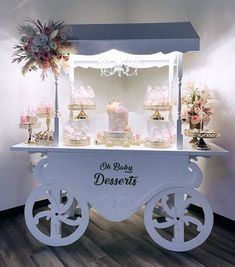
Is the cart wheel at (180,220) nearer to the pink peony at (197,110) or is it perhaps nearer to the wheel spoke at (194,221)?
the wheel spoke at (194,221)

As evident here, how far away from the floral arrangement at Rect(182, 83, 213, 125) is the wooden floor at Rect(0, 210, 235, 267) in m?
1.03

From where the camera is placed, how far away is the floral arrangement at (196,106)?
2.02 metres

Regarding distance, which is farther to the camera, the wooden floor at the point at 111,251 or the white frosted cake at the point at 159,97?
the white frosted cake at the point at 159,97

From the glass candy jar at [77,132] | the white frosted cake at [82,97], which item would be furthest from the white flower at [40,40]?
the glass candy jar at [77,132]

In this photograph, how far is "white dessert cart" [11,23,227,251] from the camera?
1.87m

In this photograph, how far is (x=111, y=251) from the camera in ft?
6.39

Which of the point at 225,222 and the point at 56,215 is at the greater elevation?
the point at 56,215

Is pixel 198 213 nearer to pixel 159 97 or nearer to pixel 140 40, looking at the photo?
pixel 159 97

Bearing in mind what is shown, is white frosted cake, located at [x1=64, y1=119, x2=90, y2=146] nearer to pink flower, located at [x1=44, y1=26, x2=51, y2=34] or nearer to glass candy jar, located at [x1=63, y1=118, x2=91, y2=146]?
glass candy jar, located at [x1=63, y1=118, x2=91, y2=146]

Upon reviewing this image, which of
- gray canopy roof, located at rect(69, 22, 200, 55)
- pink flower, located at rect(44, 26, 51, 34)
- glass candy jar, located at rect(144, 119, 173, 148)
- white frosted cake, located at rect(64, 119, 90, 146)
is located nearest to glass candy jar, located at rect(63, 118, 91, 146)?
white frosted cake, located at rect(64, 119, 90, 146)

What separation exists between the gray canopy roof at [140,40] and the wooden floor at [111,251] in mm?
1530

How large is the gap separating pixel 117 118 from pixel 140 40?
2.12 ft

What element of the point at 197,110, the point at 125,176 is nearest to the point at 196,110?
the point at 197,110

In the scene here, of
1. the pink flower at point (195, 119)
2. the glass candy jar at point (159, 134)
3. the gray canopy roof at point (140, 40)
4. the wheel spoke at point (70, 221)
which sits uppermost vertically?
the gray canopy roof at point (140, 40)
